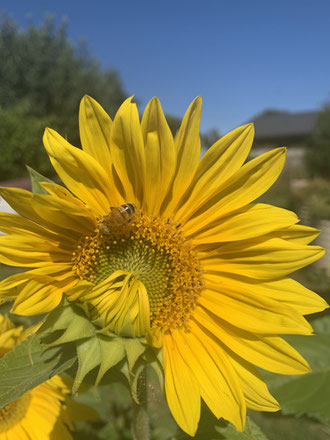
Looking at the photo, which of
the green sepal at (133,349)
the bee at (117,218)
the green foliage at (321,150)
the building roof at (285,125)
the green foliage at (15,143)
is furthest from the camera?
the building roof at (285,125)

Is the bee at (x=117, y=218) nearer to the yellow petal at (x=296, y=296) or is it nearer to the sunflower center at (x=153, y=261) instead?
the sunflower center at (x=153, y=261)

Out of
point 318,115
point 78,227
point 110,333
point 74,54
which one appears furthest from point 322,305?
point 318,115

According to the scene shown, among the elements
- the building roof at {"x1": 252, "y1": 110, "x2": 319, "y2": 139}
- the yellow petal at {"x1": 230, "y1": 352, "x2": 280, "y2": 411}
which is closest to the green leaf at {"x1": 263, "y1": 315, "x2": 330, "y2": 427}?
the yellow petal at {"x1": 230, "y1": 352, "x2": 280, "y2": 411}

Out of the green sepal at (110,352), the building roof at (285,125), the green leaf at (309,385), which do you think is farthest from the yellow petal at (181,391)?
the building roof at (285,125)

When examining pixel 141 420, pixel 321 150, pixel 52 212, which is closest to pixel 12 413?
pixel 141 420

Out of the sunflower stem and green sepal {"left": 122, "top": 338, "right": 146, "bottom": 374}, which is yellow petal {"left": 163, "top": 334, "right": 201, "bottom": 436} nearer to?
green sepal {"left": 122, "top": 338, "right": 146, "bottom": 374}

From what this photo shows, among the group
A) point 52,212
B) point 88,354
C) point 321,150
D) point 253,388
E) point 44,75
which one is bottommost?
point 88,354

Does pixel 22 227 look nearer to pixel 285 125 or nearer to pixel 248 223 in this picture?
pixel 248 223
